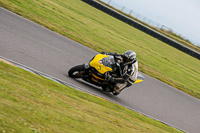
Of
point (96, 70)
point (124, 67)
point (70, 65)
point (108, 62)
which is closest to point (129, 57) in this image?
point (124, 67)

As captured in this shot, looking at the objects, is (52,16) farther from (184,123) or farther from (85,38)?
(184,123)

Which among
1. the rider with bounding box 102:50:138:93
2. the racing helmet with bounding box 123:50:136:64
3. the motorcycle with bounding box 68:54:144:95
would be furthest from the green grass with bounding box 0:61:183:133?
the racing helmet with bounding box 123:50:136:64

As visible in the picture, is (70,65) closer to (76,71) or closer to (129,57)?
(76,71)

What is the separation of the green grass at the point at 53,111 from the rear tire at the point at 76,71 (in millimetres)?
1021

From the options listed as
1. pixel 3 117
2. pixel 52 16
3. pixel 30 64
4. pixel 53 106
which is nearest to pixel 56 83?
pixel 30 64

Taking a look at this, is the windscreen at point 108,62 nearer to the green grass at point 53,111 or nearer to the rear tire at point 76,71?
the rear tire at point 76,71

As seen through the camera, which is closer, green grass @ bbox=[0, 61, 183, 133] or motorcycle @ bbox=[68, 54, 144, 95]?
green grass @ bbox=[0, 61, 183, 133]

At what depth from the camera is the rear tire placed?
30.0 ft

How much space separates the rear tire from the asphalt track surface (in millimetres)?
161

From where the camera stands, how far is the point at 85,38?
53.4 ft

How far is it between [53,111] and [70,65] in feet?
16.8

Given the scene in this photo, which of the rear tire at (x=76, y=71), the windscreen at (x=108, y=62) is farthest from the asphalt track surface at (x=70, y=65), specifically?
the windscreen at (x=108, y=62)

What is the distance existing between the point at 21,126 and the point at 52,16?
13.7 m

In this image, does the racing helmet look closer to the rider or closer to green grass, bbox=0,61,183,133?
the rider
